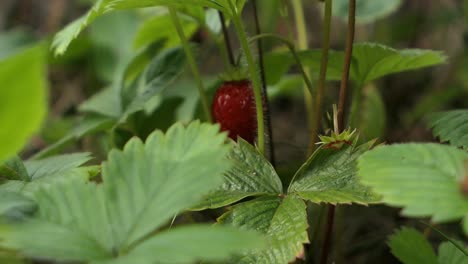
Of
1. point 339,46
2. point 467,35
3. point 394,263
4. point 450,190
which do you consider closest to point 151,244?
point 450,190

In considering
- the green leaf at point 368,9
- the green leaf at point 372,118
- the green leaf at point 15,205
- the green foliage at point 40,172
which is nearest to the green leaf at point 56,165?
the green foliage at point 40,172

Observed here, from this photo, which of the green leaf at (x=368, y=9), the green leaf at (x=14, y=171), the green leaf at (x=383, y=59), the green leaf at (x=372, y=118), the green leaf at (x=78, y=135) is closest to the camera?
the green leaf at (x=14, y=171)

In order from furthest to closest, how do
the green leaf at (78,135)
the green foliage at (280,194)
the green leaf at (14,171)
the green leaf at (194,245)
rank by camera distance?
the green leaf at (78,135), the green leaf at (14,171), the green foliage at (280,194), the green leaf at (194,245)

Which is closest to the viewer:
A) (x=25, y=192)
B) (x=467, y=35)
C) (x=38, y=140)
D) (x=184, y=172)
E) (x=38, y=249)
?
(x=38, y=249)

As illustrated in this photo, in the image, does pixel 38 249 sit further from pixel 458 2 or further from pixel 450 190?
pixel 458 2

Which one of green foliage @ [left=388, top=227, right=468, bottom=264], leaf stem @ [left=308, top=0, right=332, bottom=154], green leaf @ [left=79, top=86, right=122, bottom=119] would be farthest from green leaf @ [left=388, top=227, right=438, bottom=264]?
green leaf @ [left=79, top=86, right=122, bottom=119]

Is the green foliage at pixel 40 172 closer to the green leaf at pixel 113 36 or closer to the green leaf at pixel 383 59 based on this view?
the green leaf at pixel 383 59

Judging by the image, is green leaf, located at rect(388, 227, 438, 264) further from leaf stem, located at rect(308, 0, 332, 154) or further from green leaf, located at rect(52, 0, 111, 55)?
green leaf, located at rect(52, 0, 111, 55)

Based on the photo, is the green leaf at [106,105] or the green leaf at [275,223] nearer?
the green leaf at [275,223]
